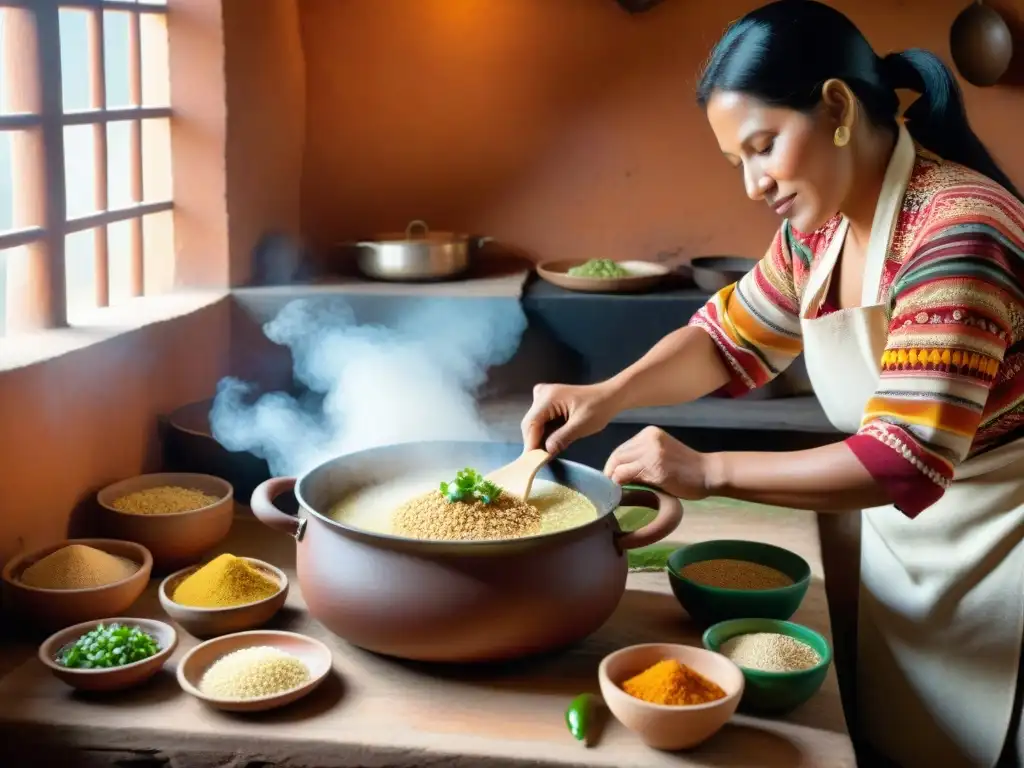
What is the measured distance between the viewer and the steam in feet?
8.28

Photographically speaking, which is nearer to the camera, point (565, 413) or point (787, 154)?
point (787, 154)

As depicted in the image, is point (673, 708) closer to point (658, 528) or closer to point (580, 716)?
point (580, 716)

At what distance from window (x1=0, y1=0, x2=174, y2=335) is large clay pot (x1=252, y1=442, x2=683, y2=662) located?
0.77 m

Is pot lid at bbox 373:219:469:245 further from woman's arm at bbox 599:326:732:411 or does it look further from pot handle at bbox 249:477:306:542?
pot handle at bbox 249:477:306:542

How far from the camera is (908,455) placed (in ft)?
4.37

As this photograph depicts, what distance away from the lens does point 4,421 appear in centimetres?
167

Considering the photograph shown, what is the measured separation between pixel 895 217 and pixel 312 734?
1069 millimetres

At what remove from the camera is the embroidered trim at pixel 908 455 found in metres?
1.33

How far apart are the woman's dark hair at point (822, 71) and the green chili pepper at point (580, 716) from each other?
829 millimetres

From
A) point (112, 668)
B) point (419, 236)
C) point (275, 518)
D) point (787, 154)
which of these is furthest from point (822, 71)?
point (419, 236)

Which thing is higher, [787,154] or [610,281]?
[787,154]

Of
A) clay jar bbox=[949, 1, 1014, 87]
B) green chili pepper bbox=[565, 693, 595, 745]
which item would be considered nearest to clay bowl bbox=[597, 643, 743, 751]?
green chili pepper bbox=[565, 693, 595, 745]

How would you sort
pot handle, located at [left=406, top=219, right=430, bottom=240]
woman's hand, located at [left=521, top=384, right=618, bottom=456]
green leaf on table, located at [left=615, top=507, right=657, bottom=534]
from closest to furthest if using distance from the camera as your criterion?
woman's hand, located at [left=521, top=384, right=618, bottom=456] < green leaf on table, located at [left=615, top=507, right=657, bottom=534] < pot handle, located at [left=406, top=219, right=430, bottom=240]

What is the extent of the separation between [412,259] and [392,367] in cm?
31
